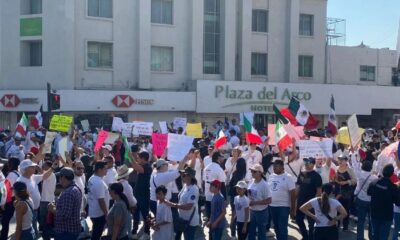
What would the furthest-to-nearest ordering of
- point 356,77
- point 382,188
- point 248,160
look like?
point 356,77 → point 248,160 → point 382,188

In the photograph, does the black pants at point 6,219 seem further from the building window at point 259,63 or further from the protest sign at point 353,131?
the building window at point 259,63

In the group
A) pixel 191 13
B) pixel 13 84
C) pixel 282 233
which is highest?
pixel 191 13

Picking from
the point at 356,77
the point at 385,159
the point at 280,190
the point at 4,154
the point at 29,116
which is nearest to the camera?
the point at 280,190

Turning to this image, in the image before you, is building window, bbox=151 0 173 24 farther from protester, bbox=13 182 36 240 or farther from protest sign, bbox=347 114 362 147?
protester, bbox=13 182 36 240

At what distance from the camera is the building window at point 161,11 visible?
33094 mm

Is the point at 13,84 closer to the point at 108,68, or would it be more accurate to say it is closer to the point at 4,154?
the point at 108,68

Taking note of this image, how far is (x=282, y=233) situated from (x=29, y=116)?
22148 mm

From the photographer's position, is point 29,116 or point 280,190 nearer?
point 280,190

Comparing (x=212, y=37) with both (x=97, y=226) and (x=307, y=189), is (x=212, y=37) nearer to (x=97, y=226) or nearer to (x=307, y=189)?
(x=307, y=189)

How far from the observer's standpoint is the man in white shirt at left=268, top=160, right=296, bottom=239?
10.6 m

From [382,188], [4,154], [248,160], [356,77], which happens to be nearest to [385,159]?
[382,188]

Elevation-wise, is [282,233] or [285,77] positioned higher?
[285,77]

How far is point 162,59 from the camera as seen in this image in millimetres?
33438

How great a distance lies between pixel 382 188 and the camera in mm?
10016
